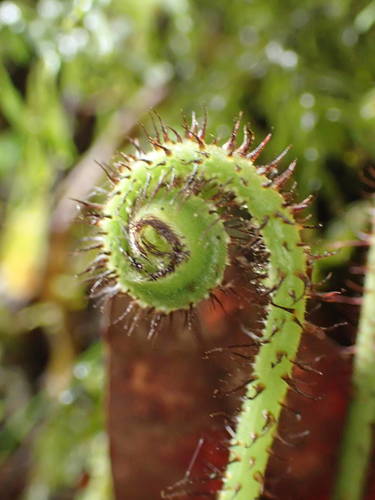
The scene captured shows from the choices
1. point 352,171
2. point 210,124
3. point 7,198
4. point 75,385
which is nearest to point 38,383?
point 75,385

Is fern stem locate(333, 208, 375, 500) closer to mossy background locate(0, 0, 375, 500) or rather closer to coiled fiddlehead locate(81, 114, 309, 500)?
mossy background locate(0, 0, 375, 500)

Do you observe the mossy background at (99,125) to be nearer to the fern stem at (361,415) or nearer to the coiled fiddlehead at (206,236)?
the fern stem at (361,415)

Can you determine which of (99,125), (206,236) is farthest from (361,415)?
(99,125)

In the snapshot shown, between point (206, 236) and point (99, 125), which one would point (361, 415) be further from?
point (99, 125)

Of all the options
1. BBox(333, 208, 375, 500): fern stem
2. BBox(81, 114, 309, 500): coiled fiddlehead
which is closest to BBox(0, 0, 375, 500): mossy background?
BBox(333, 208, 375, 500): fern stem

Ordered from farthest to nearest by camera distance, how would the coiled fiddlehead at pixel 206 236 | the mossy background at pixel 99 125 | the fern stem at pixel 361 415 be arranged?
the mossy background at pixel 99 125 → the fern stem at pixel 361 415 → the coiled fiddlehead at pixel 206 236

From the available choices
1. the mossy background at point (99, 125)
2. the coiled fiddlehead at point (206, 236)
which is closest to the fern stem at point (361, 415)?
the mossy background at point (99, 125)
